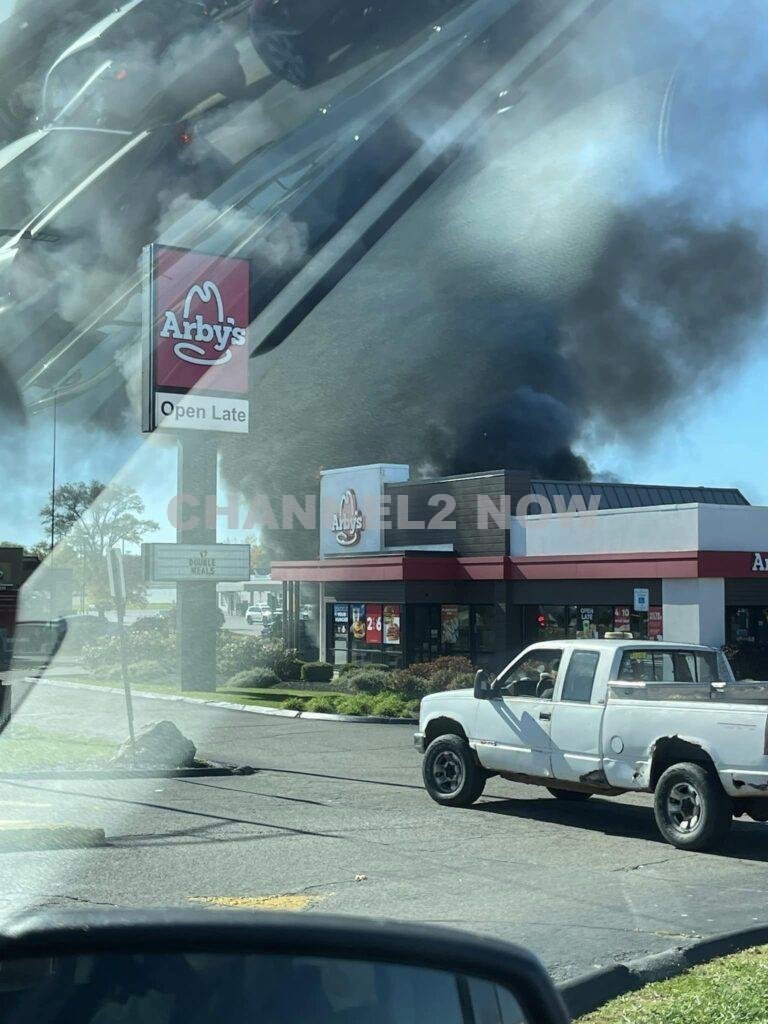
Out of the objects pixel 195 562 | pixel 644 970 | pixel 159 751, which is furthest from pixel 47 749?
pixel 195 562

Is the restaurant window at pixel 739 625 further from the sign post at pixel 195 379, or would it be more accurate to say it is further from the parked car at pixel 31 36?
the parked car at pixel 31 36

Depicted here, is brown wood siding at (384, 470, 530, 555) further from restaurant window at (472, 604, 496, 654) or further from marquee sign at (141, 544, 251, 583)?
marquee sign at (141, 544, 251, 583)

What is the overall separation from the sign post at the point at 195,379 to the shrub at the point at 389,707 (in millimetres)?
7795

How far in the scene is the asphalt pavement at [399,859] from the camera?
7883mm

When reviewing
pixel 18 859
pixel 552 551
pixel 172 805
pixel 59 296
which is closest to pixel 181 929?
pixel 18 859

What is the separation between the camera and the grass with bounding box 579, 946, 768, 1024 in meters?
5.63

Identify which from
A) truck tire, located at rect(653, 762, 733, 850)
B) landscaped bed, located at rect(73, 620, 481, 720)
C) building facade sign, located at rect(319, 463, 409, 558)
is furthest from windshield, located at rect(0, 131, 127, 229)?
truck tire, located at rect(653, 762, 733, 850)

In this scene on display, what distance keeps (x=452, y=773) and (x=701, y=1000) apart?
682cm

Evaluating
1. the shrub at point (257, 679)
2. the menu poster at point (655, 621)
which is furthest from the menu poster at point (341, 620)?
the menu poster at point (655, 621)

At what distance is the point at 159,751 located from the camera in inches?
597

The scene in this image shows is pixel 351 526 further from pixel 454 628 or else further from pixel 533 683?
pixel 533 683

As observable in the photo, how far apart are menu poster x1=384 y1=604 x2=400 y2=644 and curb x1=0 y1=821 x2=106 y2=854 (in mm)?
23641

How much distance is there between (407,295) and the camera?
8219 centimetres

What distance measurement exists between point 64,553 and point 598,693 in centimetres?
6145
